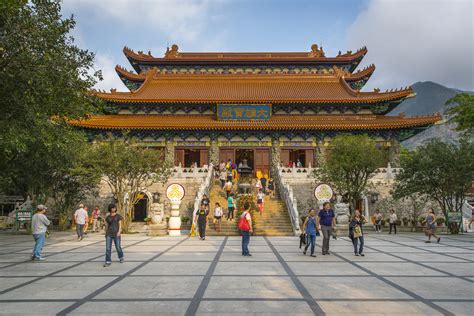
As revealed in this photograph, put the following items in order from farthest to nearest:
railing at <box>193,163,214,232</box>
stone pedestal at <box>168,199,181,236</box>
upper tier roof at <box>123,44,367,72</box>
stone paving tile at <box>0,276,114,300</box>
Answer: upper tier roof at <box>123,44,367,72</box> → railing at <box>193,163,214,232</box> → stone pedestal at <box>168,199,181,236</box> → stone paving tile at <box>0,276,114,300</box>

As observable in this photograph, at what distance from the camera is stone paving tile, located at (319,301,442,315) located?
16.5 ft

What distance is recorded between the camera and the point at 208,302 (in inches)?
217

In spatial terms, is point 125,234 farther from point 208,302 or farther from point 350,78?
point 350,78

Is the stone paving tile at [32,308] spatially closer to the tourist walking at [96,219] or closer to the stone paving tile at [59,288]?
the stone paving tile at [59,288]

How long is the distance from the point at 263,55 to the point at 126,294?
110 feet

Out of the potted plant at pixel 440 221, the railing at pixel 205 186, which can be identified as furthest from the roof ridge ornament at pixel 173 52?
the potted plant at pixel 440 221

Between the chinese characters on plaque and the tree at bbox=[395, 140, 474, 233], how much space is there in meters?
12.4

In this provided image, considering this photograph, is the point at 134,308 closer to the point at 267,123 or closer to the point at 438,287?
the point at 438,287

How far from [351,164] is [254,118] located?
1167cm

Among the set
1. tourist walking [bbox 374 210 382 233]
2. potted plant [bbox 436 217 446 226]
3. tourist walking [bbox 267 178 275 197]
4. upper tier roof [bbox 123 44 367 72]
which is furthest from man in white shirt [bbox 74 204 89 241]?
upper tier roof [bbox 123 44 367 72]

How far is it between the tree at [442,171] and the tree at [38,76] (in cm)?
1610

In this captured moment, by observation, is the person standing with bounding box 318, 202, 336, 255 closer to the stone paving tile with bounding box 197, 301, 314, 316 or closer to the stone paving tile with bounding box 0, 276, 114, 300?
the stone paving tile with bounding box 197, 301, 314, 316

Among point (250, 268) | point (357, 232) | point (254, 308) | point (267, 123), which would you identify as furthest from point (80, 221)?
point (267, 123)

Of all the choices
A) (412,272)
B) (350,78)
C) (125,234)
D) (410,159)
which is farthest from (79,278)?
(350,78)
